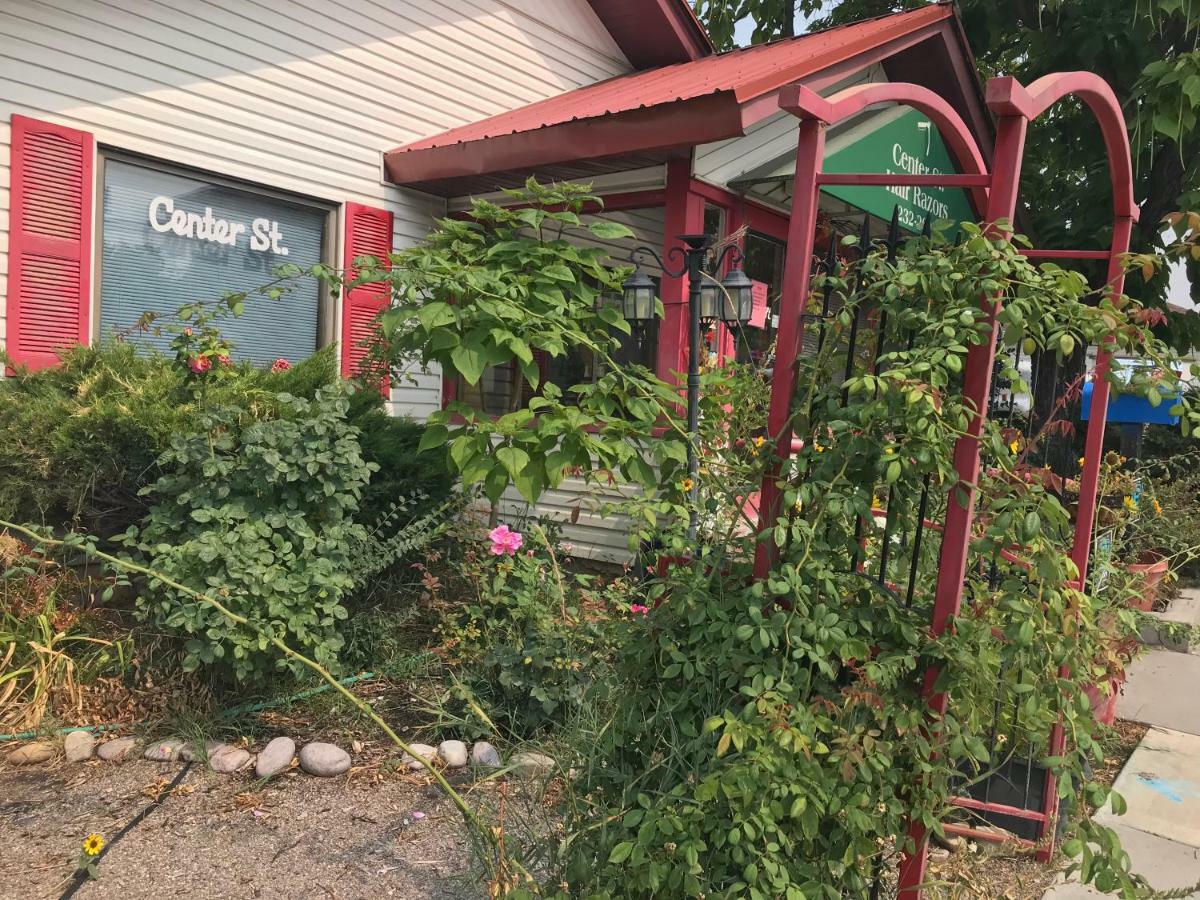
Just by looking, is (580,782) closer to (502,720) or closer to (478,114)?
(502,720)

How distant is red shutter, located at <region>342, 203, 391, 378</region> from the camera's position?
238 inches

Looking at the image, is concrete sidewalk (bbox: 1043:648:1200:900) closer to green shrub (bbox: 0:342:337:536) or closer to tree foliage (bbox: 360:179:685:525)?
tree foliage (bbox: 360:179:685:525)

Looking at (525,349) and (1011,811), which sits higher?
(525,349)

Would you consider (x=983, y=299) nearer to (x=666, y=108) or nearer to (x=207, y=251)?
(x=666, y=108)

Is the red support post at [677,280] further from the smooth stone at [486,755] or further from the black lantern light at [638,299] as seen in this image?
the smooth stone at [486,755]

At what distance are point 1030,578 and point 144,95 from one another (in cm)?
525

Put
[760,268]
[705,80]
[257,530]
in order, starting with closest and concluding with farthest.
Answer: [257,530] → [705,80] → [760,268]

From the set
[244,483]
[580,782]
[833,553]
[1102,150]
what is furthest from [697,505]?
[1102,150]

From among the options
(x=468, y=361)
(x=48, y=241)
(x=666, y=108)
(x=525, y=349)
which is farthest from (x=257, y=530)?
(x=666, y=108)

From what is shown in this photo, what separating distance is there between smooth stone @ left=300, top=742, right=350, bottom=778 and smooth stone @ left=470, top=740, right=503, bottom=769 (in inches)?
19.3

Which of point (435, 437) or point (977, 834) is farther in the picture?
point (435, 437)

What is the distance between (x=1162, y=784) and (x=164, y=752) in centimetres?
410

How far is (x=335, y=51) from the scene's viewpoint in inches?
233

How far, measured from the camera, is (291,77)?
18.7 ft
